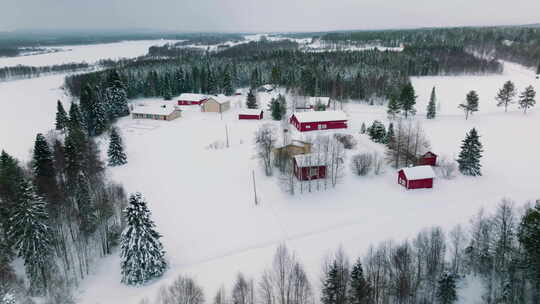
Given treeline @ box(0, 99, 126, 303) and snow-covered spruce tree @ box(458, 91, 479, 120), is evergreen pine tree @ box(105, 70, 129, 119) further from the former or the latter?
snow-covered spruce tree @ box(458, 91, 479, 120)

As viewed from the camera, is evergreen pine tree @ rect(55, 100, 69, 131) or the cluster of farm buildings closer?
the cluster of farm buildings

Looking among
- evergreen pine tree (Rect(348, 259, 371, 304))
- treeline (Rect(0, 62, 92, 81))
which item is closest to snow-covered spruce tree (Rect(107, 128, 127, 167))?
evergreen pine tree (Rect(348, 259, 371, 304))

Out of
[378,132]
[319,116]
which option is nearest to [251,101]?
[319,116]

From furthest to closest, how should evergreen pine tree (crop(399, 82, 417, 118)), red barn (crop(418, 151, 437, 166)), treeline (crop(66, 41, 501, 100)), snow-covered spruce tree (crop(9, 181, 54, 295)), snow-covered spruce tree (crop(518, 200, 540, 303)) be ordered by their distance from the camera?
treeline (crop(66, 41, 501, 100)) → evergreen pine tree (crop(399, 82, 417, 118)) → red barn (crop(418, 151, 437, 166)) → snow-covered spruce tree (crop(9, 181, 54, 295)) → snow-covered spruce tree (crop(518, 200, 540, 303))

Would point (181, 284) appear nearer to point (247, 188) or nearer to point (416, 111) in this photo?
point (247, 188)

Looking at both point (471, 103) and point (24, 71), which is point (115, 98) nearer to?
point (471, 103)

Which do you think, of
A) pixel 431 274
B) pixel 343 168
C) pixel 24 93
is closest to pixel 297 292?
pixel 431 274
